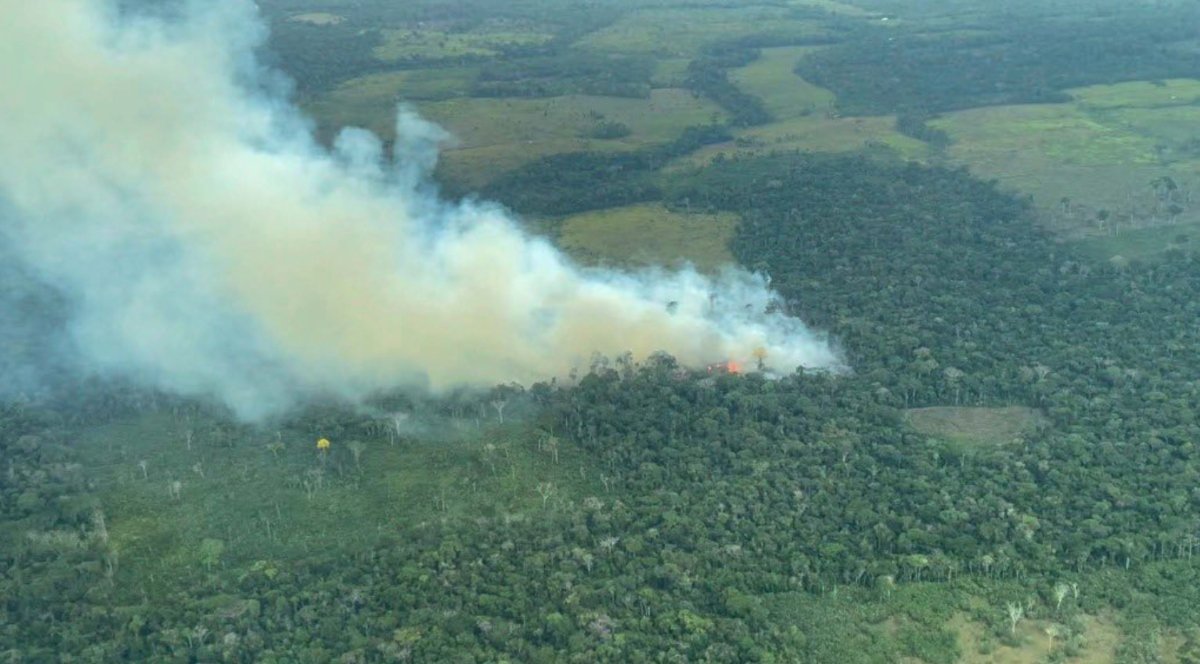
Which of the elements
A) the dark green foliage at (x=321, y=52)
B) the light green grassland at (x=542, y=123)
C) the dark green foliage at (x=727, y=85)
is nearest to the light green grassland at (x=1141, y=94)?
the dark green foliage at (x=727, y=85)

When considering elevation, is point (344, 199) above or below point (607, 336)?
above

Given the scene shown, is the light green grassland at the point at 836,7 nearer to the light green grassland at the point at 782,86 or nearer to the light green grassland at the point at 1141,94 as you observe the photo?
the light green grassland at the point at 782,86

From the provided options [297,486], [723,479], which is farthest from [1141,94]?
[297,486]

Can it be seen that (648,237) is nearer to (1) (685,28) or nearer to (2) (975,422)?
(2) (975,422)

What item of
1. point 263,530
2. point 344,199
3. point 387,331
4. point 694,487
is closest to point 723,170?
point 344,199

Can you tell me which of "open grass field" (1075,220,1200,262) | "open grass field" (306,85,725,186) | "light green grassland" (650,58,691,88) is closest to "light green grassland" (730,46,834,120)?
"light green grassland" (650,58,691,88)

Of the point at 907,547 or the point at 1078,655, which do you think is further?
the point at 907,547

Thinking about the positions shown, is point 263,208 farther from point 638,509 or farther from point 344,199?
point 638,509
